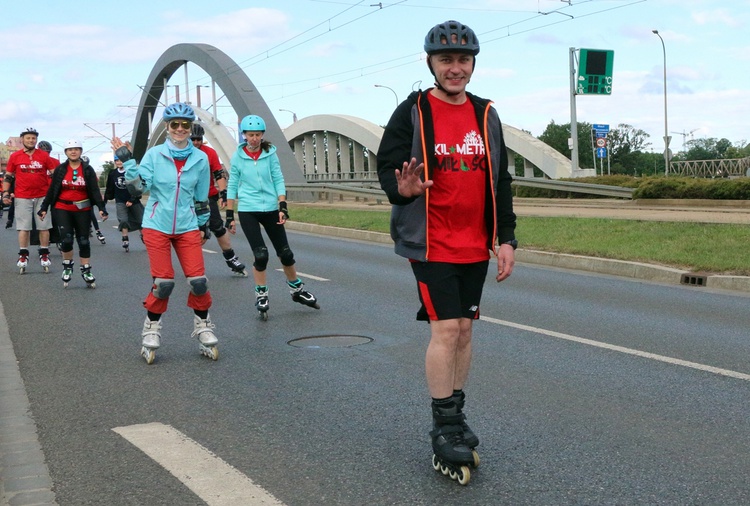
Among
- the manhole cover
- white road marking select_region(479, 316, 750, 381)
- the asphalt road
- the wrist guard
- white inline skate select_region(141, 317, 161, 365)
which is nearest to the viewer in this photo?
the asphalt road

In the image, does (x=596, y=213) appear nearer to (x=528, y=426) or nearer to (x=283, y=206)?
(x=283, y=206)

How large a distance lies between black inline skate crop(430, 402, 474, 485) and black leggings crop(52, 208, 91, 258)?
8.65 m

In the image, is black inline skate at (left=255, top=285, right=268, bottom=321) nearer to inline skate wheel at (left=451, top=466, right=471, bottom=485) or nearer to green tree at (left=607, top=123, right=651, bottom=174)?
inline skate wheel at (left=451, top=466, right=471, bottom=485)

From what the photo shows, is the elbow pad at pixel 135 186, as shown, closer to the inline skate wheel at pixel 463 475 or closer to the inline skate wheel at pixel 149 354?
the inline skate wheel at pixel 149 354

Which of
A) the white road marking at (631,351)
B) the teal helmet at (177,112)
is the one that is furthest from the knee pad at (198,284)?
the white road marking at (631,351)

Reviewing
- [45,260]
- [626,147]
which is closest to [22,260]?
[45,260]

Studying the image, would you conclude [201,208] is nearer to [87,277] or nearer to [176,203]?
[176,203]

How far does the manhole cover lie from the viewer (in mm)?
7797

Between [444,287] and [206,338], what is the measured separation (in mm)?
3398

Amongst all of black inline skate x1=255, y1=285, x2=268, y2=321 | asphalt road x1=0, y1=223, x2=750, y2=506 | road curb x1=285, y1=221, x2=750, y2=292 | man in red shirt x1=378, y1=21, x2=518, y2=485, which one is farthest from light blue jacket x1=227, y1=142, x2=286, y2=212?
road curb x1=285, y1=221, x2=750, y2=292

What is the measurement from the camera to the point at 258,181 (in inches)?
376

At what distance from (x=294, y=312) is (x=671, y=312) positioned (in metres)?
3.72

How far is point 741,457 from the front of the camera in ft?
14.8

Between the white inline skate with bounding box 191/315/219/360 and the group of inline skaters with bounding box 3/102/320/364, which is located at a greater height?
the group of inline skaters with bounding box 3/102/320/364
